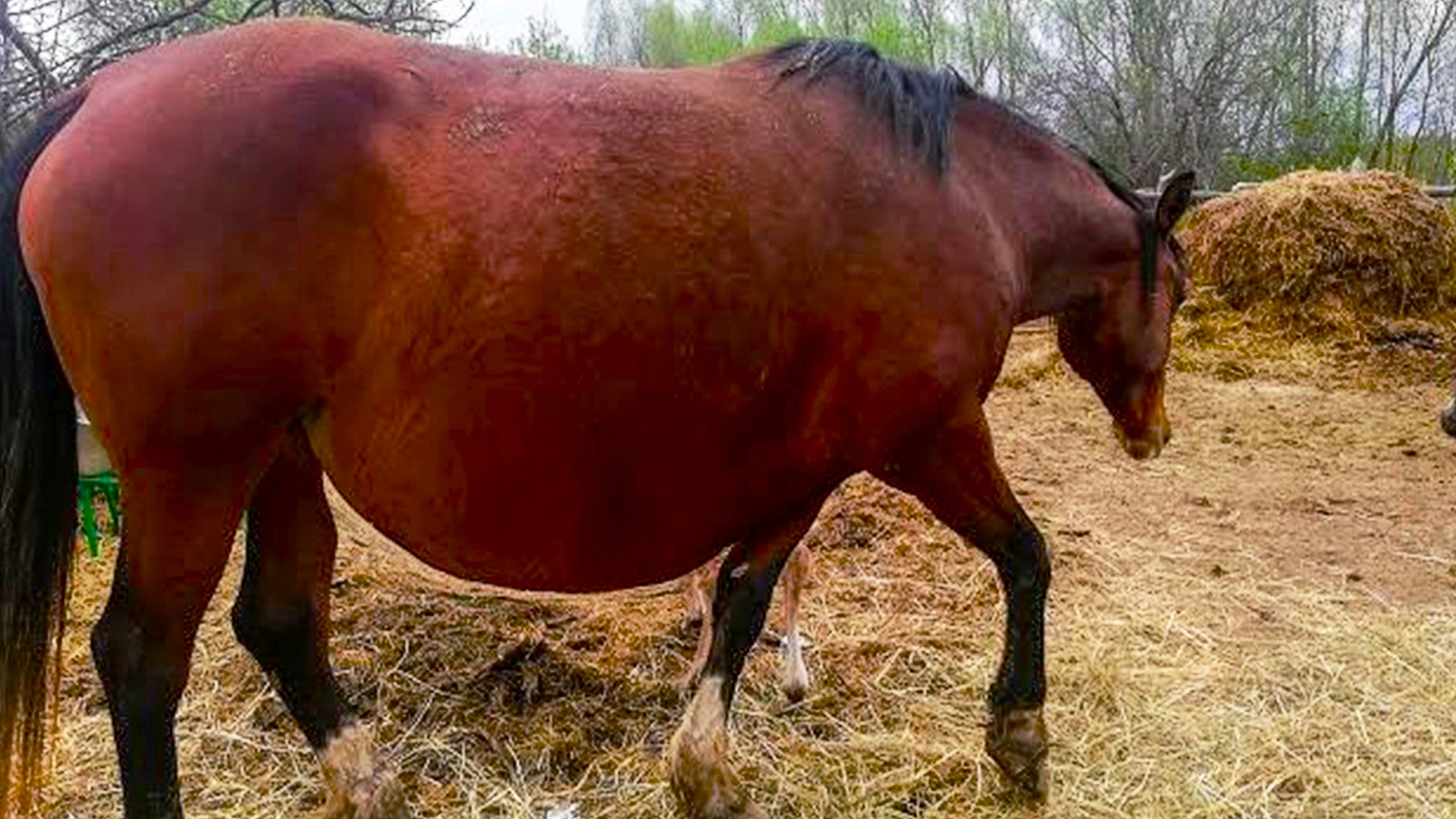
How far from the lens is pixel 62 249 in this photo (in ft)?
6.63

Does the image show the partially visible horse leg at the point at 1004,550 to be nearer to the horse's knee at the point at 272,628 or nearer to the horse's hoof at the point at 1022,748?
the horse's hoof at the point at 1022,748

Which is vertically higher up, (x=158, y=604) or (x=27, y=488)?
(x=27, y=488)

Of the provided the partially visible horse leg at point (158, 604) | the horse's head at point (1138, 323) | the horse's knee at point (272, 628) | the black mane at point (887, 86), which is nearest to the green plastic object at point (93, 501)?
the horse's knee at point (272, 628)

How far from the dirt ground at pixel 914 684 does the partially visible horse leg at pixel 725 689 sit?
0.21 meters

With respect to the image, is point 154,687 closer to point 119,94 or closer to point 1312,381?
point 119,94

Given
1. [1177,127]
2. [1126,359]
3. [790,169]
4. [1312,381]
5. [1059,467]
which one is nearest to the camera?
[790,169]

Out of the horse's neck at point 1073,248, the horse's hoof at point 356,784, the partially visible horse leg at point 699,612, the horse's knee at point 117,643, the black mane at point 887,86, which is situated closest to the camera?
the horse's knee at point 117,643

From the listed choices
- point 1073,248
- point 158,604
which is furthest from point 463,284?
point 1073,248

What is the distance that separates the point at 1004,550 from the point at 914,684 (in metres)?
0.98

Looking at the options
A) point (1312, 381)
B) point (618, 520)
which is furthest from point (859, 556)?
point (1312, 381)

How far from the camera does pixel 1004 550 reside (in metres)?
2.75

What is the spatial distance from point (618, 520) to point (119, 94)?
1182 mm

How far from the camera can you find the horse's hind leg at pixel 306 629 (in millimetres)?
2605

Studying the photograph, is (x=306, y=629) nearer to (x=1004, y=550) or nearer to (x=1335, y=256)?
(x=1004, y=550)
